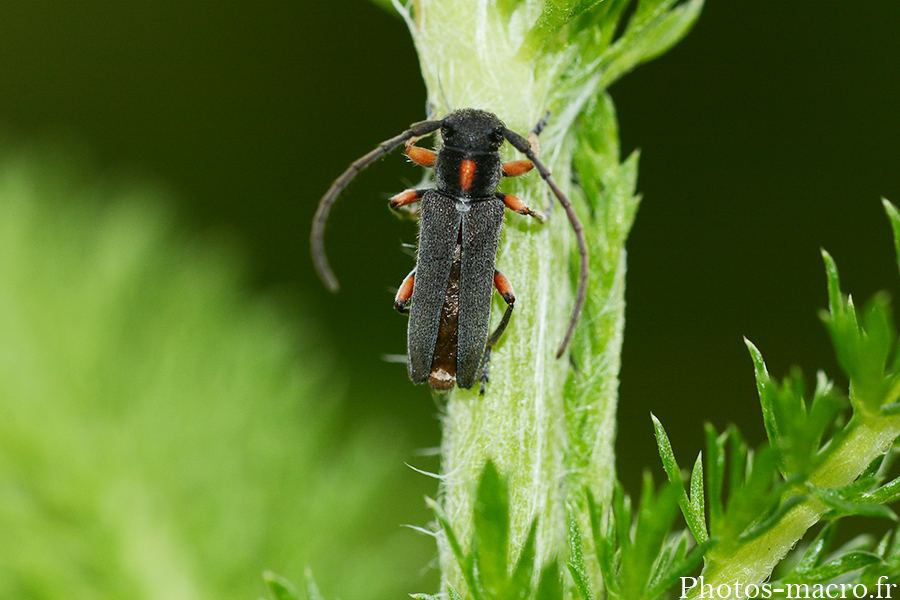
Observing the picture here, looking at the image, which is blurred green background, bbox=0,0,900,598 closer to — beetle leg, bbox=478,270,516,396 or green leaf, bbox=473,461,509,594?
beetle leg, bbox=478,270,516,396

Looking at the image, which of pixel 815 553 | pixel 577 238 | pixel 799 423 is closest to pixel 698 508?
pixel 815 553

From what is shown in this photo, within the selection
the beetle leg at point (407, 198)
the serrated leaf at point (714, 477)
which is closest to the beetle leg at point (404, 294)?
the beetle leg at point (407, 198)

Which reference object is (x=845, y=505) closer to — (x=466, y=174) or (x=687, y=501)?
(x=687, y=501)

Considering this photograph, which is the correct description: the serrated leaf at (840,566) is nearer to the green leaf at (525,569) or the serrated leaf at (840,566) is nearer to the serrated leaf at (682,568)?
the serrated leaf at (682,568)

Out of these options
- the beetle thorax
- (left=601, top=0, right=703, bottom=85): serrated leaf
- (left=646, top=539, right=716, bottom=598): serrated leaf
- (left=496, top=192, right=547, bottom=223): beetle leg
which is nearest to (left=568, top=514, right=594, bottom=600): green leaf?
(left=646, top=539, right=716, bottom=598): serrated leaf

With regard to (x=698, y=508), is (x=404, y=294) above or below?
above

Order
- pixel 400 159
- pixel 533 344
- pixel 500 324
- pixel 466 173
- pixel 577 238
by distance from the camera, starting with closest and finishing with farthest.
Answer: pixel 533 344
pixel 577 238
pixel 500 324
pixel 466 173
pixel 400 159

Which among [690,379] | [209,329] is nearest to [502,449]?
[209,329]
